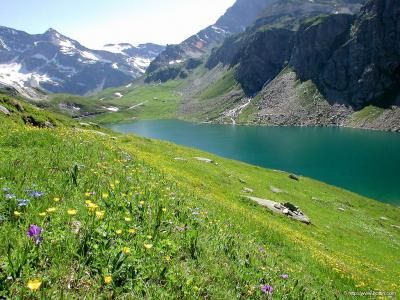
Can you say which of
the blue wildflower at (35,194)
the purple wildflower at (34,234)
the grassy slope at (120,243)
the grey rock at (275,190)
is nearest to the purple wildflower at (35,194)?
the blue wildflower at (35,194)

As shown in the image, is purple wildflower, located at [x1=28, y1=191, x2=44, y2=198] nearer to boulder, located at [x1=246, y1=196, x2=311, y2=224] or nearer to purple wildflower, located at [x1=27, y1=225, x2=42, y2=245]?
purple wildflower, located at [x1=27, y1=225, x2=42, y2=245]

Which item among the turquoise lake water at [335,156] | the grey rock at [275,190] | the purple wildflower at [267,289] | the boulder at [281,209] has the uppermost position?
the purple wildflower at [267,289]


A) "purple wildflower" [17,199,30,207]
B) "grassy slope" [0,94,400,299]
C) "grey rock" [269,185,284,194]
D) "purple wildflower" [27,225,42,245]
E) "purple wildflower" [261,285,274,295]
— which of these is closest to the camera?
"grassy slope" [0,94,400,299]

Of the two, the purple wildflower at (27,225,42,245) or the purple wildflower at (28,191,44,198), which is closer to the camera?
the purple wildflower at (27,225,42,245)

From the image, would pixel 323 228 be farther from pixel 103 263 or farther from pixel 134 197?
pixel 103 263

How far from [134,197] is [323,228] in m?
28.5

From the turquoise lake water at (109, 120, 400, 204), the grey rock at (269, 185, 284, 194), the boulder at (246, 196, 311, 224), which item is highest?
the boulder at (246, 196, 311, 224)

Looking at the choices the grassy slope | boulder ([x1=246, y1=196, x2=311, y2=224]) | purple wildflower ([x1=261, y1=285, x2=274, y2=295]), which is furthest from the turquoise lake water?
purple wildflower ([x1=261, y1=285, x2=274, y2=295])

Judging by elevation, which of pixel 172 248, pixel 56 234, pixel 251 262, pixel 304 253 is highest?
pixel 56 234

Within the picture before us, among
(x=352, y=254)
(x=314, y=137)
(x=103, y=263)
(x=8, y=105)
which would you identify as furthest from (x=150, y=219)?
(x=314, y=137)

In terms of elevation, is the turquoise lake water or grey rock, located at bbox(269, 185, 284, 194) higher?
grey rock, located at bbox(269, 185, 284, 194)

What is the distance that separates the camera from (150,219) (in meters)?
9.96

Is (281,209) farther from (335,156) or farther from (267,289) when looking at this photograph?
(335,156)

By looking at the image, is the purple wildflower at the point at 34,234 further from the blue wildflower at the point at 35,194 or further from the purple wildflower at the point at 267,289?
the purple wildflower at the point at 267,289
